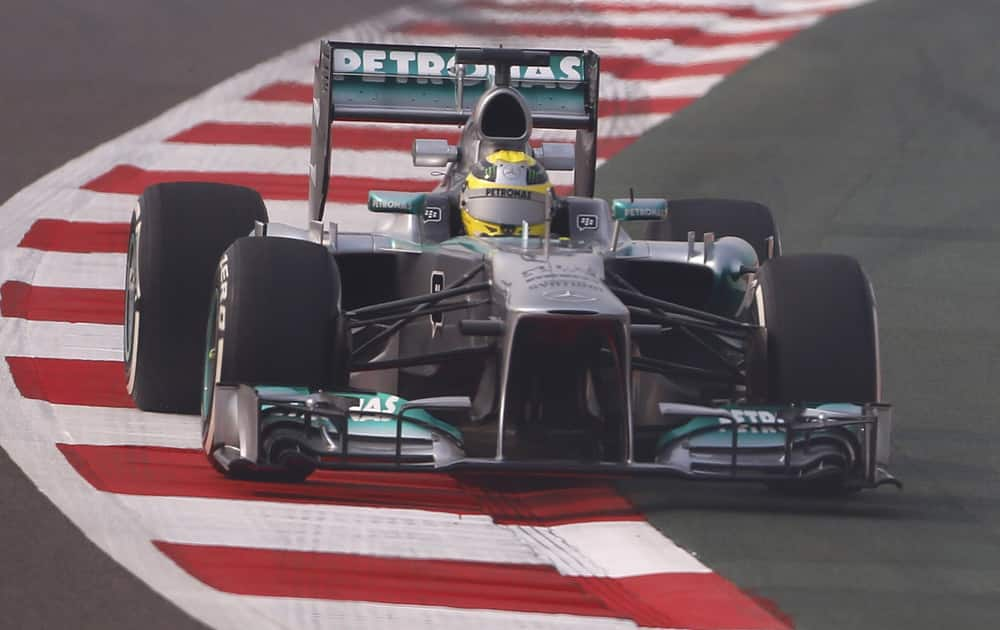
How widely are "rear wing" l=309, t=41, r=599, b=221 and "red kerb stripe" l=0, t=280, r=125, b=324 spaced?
164 centimetres

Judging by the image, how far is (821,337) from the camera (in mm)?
8273

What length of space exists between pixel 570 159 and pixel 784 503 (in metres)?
2.93

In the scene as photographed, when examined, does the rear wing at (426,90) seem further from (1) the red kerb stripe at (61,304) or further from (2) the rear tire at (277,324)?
(2) the rear tire at (277,324)

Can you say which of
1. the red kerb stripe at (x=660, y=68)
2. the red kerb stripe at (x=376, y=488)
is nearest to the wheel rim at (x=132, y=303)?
the red kerb stripe at (x=376, y=488)

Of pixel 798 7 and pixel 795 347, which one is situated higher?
pixel 798 7

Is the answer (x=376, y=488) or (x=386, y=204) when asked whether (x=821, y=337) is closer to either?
(x=376, y=488)

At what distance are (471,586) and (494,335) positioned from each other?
56.0 inches

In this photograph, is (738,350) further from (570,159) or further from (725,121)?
(725,121)

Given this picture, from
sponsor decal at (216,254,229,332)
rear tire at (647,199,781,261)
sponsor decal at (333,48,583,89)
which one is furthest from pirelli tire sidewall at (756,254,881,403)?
sponsor decal at (333,48,583,89)

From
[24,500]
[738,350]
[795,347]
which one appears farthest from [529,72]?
[24,500]

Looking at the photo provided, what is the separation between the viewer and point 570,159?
415 inches

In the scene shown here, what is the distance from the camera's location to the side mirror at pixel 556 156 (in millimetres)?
10398

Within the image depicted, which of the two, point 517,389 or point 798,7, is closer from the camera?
point 517,389

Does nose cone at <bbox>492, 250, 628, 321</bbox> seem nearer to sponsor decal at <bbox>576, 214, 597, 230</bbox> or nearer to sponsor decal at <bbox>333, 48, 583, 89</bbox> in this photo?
sponsor decal at <bbox>576, 214, 597, 230</bbox>
